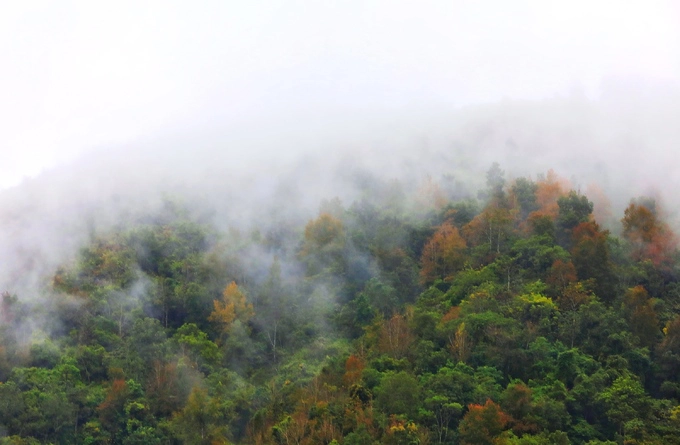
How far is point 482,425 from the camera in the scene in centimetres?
3559

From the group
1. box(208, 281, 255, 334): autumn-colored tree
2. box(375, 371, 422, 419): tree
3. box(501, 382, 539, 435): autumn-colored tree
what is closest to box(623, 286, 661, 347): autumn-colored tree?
box(501, 382, 539, 435): autumn-colored tree

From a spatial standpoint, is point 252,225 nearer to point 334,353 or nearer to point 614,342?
point 334,353

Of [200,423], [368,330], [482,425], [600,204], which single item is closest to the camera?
[482,425]

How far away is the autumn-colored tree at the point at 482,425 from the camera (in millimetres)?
35344

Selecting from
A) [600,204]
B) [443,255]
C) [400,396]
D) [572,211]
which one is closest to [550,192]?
[600,204]

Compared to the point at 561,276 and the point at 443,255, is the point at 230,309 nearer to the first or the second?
the point at 443,255

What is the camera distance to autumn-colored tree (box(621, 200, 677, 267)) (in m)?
50.6

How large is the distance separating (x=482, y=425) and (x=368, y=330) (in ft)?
47.7

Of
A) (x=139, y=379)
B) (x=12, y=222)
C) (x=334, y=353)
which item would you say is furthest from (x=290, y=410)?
(x=12, y=222)

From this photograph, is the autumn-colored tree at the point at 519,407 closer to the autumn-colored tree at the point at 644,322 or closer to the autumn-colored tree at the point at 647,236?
the autumn-colored tree at the point at 644,322

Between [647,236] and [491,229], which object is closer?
[647,236]

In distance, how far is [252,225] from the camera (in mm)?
63812

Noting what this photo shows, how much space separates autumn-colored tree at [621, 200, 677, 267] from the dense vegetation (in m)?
0.12

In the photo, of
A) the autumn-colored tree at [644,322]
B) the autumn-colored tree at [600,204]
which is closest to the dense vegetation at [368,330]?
the autumn-colored tree at [644,322]
